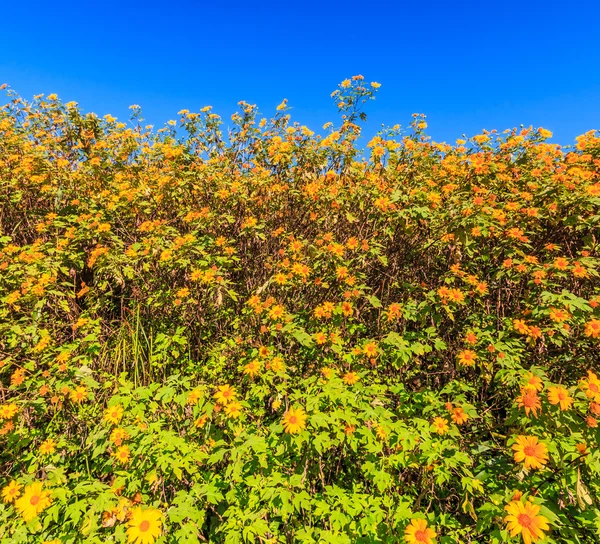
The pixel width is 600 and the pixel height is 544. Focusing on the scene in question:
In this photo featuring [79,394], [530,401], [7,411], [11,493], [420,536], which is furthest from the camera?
[79,394]

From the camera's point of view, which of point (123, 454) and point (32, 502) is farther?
point (123, 454)

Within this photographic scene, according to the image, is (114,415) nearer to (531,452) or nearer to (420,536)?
(420,536)

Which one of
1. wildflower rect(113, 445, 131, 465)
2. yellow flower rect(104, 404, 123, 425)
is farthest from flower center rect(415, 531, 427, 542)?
yellow flower rect(104, 404, 123, 425)

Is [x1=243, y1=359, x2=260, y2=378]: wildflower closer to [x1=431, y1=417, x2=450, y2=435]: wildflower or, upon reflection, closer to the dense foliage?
the dense foliage

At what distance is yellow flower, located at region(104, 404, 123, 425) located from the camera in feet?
6.39

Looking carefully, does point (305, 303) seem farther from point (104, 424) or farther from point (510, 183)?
point (510, 183)

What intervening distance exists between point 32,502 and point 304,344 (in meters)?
1.70

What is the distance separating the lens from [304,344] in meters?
2.35

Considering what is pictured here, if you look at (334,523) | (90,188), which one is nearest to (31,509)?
(334,523)

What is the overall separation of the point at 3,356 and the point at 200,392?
7.45ft

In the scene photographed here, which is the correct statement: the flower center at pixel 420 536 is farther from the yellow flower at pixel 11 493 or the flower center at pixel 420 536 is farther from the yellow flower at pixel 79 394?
the yellow flower at pixel 79 394

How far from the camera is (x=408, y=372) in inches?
105

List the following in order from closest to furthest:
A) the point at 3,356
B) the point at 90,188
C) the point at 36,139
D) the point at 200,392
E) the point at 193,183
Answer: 1. the point at 200,392
2. the point at 3,356
3. the point at 193,183
4. the point at 90,188
5. the point at 36,139

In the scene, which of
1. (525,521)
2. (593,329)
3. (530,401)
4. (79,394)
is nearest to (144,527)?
(79,394)
